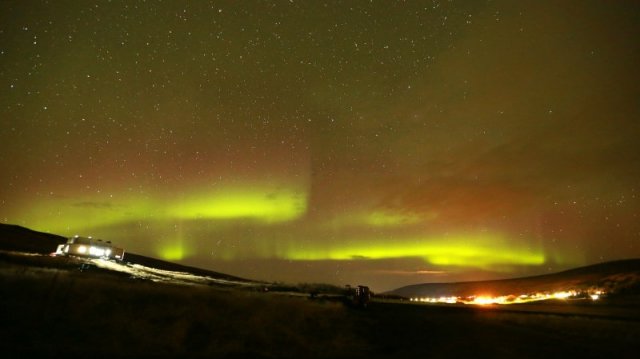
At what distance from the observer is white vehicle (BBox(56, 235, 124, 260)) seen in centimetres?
4031

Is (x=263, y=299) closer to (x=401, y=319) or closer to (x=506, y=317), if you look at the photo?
(x=401, y=319)

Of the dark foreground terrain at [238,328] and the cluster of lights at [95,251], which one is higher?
the cluster of lights at [95,251]

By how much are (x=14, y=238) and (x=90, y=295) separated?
249 feet

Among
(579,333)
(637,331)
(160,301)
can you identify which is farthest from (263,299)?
(637,331)

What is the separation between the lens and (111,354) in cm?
1647

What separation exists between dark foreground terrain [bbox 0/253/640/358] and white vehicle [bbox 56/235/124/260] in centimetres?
1553

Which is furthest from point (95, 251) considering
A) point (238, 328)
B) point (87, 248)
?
point (238, 328)

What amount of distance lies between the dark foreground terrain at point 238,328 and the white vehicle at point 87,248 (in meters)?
15.5

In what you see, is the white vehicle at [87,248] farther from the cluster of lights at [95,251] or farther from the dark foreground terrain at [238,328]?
the dark foreground terrain at [238,328]

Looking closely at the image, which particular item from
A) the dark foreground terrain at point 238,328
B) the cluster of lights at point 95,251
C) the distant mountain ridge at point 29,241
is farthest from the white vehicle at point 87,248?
the distant mountain ridge at point 29,241

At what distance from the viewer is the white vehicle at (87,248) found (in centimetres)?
4031

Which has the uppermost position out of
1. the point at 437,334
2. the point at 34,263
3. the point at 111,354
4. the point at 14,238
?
the point at 14,238

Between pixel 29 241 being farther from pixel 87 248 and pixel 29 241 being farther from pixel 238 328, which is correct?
pixel 238 328

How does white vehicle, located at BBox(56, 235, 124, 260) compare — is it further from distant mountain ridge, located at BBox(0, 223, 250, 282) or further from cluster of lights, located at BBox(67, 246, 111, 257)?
distant mountain ridge, located at BBox(0, 223, 250, 282)
